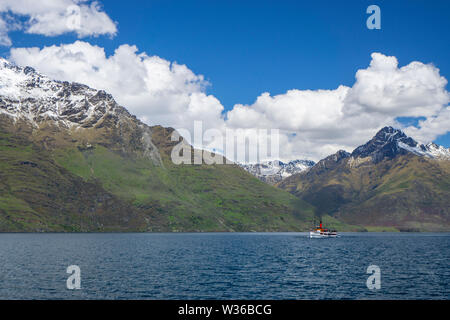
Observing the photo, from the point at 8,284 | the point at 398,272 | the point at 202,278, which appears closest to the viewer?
the point at 8,284

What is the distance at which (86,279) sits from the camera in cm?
9338

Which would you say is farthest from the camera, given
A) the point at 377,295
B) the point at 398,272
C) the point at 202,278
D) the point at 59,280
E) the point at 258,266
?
the point at 258,266
